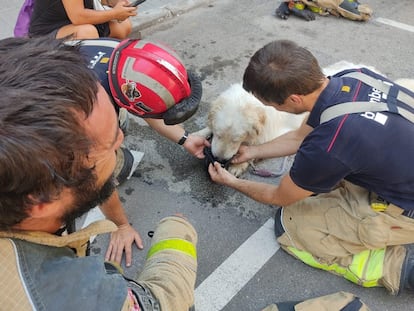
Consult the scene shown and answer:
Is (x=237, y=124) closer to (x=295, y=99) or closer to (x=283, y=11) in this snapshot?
(x=295, y=99)

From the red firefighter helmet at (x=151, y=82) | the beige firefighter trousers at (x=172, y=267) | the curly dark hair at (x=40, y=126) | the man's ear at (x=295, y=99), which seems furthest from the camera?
the man's ear at (x=295, y=99)

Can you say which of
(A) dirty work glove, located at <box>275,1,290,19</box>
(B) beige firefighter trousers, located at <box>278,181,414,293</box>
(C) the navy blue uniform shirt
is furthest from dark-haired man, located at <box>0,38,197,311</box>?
(A) dirty work glove, located at <box>275,1,290,19</box>

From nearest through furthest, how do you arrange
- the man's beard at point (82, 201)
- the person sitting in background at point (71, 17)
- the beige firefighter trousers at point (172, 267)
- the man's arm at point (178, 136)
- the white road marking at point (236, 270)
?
the man's beard at point (82, 201) → the beige firefighter trousers at point (172, 267) → the white road marking at point (236, 270) → the man's arm at point (178, 136) → the person sitting in background at point (71, 17)

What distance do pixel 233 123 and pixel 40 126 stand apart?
6.75 ft

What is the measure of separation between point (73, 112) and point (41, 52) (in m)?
0.22

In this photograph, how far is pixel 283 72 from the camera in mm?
2012

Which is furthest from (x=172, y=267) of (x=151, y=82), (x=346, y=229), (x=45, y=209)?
(x=346, y=229)

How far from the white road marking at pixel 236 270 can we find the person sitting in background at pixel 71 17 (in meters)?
1.88

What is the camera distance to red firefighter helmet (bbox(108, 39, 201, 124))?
6.34ft

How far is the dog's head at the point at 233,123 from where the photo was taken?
288 centimetres

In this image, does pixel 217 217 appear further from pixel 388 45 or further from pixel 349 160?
pixel 388 45

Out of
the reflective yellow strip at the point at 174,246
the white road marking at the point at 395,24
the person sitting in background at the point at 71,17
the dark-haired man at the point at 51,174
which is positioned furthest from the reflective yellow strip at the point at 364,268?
the white road marking at the point at 395,24

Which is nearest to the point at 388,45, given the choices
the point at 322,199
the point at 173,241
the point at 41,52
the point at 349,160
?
the point at 322,199

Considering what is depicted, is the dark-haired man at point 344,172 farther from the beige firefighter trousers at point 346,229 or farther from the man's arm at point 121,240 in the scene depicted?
the man's arm at point 121,240
